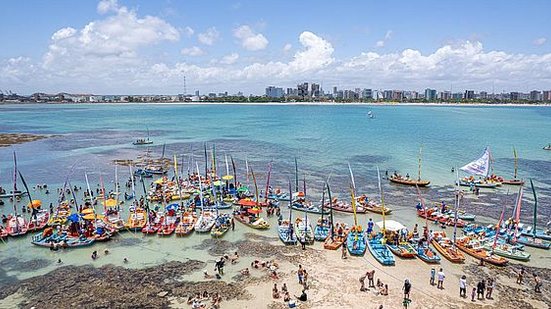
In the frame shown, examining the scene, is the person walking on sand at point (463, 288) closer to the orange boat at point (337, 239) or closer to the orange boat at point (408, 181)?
the orange boat at point (337, 239)

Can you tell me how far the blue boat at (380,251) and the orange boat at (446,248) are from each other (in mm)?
4061

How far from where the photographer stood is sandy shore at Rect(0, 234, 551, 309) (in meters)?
24.4

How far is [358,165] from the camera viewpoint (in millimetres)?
68938

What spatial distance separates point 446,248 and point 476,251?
2.07 metres

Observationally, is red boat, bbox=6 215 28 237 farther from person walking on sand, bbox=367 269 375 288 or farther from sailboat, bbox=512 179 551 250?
sailboat, bbox=512 179 551 250

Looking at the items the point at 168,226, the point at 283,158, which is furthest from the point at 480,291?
the point at 283,158

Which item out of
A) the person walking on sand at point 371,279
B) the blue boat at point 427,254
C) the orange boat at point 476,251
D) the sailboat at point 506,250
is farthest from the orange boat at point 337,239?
the sailboat at point 506,250

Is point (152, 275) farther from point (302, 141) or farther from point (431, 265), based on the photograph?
point (302, 141)

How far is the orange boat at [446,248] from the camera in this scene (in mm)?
29967

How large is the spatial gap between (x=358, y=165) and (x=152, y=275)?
1843 inches

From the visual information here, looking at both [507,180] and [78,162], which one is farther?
[78,162]

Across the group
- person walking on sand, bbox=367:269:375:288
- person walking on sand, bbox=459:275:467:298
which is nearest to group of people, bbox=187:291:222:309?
person walking on sand, bbox=367:269:375:288

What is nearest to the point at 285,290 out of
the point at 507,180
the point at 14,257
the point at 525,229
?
the point at 14,257

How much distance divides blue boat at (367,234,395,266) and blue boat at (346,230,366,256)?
2.03ft
